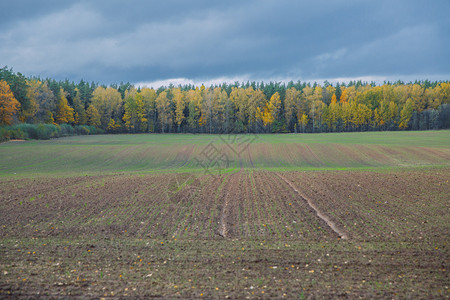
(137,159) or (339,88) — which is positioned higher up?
(339,88)

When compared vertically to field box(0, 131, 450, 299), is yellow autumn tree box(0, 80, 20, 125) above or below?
above

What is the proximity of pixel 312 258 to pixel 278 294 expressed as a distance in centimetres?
232

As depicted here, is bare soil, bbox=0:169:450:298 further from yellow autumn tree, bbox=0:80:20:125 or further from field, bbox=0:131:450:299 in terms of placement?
yellow autumn tree, bbox=0:80:20:125

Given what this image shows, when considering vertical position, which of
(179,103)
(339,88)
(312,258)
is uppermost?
(339,88)

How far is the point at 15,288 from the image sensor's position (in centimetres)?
685

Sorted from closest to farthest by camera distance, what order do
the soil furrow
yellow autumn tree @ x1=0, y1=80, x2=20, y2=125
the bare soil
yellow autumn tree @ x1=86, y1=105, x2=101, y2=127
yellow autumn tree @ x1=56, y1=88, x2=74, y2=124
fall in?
the bare soil < the soil furrow < yellow autumn tree @ x1=0, y1=80, x2=20, y2=125 < yellow autumn tree @ x1=56, y1=88, x2=74, y2=124 < yellow autumn tree @ x1=86, y1=105, x2=101, y2=127

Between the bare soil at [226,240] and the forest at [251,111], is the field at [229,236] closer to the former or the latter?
the bare soil at [226,240]

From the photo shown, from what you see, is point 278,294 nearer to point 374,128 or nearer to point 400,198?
point 400,198

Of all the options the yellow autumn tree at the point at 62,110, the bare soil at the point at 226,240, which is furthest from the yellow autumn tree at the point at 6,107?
the bare soil at the point at 226,240

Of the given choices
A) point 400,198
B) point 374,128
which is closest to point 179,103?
point 374,128

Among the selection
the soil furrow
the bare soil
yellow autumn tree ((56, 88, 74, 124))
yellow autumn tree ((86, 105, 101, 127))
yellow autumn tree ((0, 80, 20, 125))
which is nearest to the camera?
the bare soil

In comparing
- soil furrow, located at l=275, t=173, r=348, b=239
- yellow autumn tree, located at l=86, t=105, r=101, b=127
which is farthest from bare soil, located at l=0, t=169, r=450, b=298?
yellow autumn tree, located at l=86, t=105, r=101, b=127

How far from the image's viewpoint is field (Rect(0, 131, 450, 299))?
23.0 feet

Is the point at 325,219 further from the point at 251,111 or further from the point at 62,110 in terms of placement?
the point at 62,110
